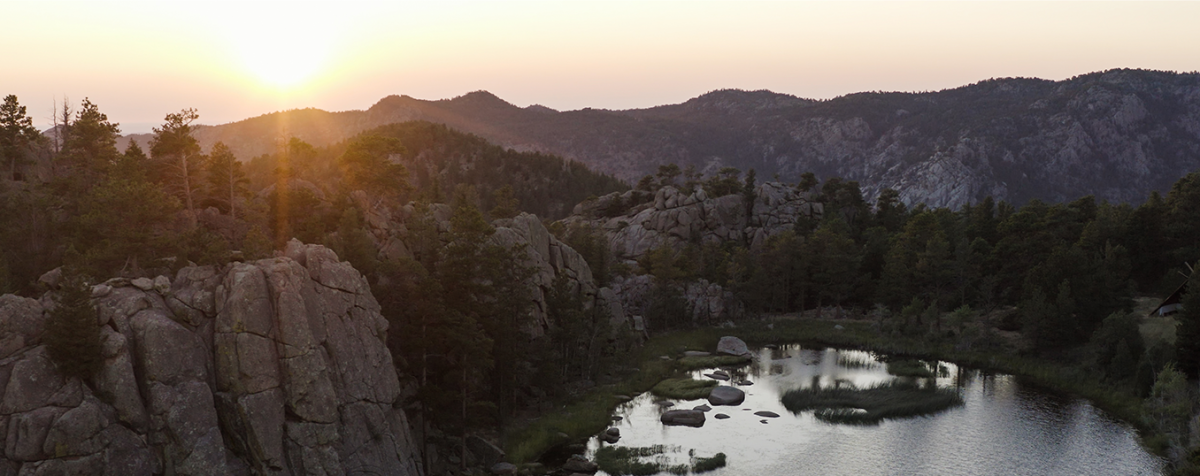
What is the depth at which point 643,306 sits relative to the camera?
116062 mm

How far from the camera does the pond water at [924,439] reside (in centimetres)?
5228

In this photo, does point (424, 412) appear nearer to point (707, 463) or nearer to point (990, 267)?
point (707, 463)

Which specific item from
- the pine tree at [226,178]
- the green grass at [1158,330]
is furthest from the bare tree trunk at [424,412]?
the green grass at [1158,330]

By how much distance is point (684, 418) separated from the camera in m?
65.1

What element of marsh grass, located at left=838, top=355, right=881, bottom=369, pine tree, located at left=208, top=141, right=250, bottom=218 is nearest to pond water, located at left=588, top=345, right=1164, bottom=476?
marsh grass, located at left=838, top=355, right=881, bottom=369

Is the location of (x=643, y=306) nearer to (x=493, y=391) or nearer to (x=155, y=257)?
(x=493, y=391)

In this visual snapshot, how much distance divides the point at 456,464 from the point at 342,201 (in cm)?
2463

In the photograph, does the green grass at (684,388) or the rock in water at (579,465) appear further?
the green grass at (684,388)

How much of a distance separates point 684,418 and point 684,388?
40.9 feet

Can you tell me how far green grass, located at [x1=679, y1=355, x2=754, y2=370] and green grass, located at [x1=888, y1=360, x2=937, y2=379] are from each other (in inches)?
685

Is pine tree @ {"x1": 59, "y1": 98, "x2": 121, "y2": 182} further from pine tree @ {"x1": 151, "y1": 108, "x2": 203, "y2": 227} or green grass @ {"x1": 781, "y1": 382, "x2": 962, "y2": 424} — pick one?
green grass @ {"x1": 781, "y1": 382, "x2": 962, "y2": 424}

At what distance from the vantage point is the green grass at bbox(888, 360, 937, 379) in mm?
82731

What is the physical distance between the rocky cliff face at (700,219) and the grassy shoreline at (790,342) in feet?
112

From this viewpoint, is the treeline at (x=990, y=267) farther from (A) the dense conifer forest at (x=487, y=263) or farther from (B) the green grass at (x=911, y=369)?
(B) the green grass at (x=911, y=369)
